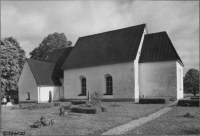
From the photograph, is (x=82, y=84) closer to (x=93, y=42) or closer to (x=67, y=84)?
(x=67, y=84)

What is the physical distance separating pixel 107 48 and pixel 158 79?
8.03m

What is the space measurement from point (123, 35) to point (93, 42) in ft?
16.6

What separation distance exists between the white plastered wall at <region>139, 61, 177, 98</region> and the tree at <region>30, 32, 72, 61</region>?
1044 inches

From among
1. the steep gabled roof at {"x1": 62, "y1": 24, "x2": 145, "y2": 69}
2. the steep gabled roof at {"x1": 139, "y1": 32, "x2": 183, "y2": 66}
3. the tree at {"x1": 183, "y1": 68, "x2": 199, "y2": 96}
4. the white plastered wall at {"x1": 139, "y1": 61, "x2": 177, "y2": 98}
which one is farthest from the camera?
the tree at {"x1": 183, "y1": 68, "x2": 199, "y2": 96}

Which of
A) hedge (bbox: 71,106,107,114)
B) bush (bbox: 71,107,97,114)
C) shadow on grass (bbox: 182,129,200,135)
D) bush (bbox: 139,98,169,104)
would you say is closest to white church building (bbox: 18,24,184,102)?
bush (bbox: 139,98,169,104)

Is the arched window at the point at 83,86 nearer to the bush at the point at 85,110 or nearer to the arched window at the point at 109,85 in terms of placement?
the arched window at the point at 109,85

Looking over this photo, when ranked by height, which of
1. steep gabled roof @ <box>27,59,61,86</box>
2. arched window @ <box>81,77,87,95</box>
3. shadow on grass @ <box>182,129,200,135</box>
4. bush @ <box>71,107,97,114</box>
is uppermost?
steep gabled roof @ <box>27,59,61,86</box>

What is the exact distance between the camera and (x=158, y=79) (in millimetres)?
23156

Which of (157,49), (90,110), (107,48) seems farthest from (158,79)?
(90,110)

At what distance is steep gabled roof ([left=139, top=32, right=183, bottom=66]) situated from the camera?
74.4 ft

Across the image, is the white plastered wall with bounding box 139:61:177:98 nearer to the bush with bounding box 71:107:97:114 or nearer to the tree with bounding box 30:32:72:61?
the bush with bounding box 71:107:97:114

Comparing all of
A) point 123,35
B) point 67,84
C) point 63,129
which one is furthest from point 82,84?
point 63,129

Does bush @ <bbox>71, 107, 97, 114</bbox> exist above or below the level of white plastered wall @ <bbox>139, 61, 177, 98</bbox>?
below

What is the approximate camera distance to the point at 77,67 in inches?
1058
